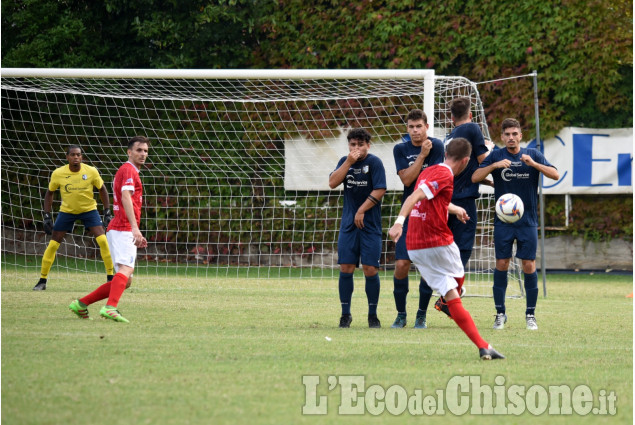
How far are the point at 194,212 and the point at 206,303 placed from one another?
7120mm

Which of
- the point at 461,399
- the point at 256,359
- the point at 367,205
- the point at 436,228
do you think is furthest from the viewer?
the point at 367,205

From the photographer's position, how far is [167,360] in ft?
19.2

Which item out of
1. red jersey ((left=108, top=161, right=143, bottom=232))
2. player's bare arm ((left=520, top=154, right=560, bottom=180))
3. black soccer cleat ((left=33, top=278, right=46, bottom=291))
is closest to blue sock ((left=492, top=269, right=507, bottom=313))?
player's bare arm ((left=520, top=154, right=560, bottom=180))

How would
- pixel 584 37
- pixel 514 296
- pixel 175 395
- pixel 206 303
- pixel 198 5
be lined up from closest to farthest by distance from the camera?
pixel 175 395, pixel 206 303, pixel 514 296, pixel 584 37, pixel 198 5

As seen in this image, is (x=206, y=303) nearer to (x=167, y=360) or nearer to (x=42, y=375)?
(x=167, y=360)

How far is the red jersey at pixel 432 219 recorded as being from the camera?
648cm

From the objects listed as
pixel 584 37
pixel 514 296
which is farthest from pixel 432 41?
pixel 514 296

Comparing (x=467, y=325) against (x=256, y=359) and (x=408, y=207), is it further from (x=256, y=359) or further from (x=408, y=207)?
(x=256, y=359)

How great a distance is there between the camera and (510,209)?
8.25 metres

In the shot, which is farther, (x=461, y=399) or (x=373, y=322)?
(x=373, y=322)

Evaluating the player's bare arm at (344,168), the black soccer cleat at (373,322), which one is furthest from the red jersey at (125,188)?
the black soccer cleat at (373,322)

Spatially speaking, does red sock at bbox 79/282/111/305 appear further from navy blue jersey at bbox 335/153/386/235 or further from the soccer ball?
the soccer ball

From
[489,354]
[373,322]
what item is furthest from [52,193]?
[489,354]

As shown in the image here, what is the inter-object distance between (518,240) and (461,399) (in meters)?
3.92
